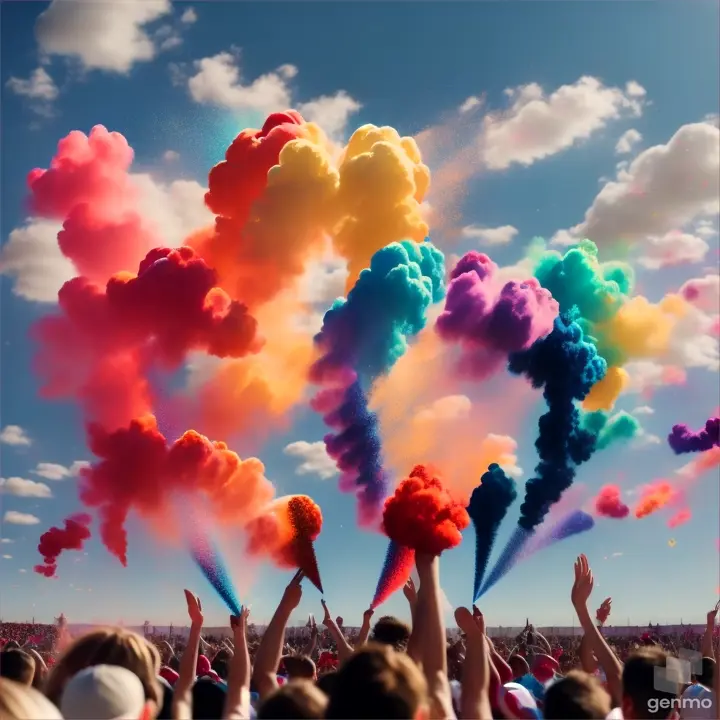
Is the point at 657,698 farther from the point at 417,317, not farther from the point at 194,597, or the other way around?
the point at 417,317

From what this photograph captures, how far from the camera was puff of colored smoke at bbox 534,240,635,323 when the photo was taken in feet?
68.9

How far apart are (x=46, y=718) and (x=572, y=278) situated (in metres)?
19.5

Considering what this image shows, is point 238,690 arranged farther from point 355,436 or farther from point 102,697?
point 355,436

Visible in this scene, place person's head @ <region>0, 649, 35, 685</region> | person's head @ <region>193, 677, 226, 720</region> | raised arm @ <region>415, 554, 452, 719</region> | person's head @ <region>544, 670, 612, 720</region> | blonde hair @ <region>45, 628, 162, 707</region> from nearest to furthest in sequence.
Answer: person's head @ <region>544, 670, 612, 720</region>
blonde hair @ <region>45, 628, 162, 707</region>
raised arm @ <region>415, 554, 452, 719</region>
person's head @ <region>193, 677, 226, 720</region>
person's head @ <region>0, 649, 35, 685</region>

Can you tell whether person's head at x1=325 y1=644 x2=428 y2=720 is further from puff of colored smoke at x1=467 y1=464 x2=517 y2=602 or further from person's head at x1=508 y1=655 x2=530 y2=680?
puff of colored smoke at x1=467 y1=464 x2=517 y2=602

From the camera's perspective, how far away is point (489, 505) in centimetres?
1962

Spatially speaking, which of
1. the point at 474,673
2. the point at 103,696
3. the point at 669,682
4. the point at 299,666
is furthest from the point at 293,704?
the point at 299,666

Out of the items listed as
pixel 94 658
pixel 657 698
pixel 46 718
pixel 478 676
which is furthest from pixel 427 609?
pixel 46 718

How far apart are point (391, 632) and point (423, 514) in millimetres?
2323

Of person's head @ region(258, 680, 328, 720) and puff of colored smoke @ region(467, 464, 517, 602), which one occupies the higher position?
puff of colored smoke @ region(467, 464, 517, 602)

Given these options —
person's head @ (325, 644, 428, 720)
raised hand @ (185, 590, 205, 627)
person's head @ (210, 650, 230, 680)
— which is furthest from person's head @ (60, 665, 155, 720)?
person's head @ (210, 650, 230, 680)

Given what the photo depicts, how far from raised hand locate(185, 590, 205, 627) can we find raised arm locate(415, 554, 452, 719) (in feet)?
4.80

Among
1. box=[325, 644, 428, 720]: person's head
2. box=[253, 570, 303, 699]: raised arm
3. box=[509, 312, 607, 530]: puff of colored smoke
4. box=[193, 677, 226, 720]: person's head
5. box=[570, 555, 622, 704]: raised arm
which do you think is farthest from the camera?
box=[509, 312, 607, 530]: puff of colored smoke

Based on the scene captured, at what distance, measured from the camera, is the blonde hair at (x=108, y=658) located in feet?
13.8
